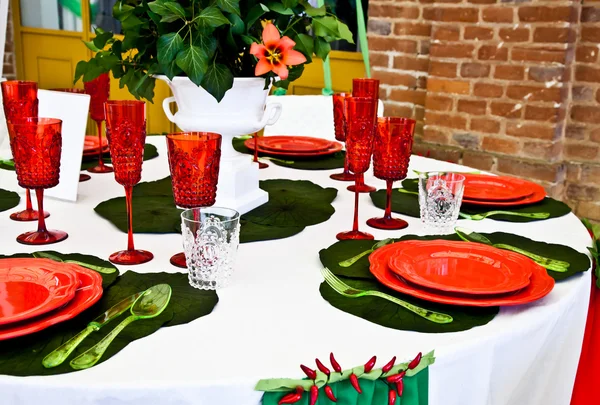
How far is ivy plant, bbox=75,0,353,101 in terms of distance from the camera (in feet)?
3.67

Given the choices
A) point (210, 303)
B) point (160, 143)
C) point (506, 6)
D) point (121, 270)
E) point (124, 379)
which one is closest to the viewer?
point (124, 379)

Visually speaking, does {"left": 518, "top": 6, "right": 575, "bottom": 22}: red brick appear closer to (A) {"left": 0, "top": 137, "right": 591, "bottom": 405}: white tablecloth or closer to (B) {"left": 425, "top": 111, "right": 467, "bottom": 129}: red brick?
(B) {"left": 425, "top": 111, "right": 467, "bottom": 129}: red brick

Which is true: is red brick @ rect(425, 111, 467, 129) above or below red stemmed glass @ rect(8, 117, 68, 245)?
below

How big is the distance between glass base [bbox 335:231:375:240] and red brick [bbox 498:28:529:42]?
1641mm

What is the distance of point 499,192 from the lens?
1.45 metres

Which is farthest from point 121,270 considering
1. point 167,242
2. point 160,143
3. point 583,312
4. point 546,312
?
point 160,143

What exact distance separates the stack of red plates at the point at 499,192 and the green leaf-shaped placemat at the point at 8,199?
0.92 m

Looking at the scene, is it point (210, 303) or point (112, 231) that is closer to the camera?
point (210, 303)

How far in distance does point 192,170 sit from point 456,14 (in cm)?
197

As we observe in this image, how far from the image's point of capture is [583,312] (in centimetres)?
103

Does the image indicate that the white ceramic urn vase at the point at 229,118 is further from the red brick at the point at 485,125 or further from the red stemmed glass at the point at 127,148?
the red brick at the point at 485,125

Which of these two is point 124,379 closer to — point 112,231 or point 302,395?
point 302,395

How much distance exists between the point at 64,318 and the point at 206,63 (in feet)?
1.77

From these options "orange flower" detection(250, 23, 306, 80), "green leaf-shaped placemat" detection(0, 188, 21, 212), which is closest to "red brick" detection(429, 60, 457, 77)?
"orange flower" detection(250, 23, 306, 80)
